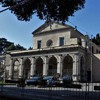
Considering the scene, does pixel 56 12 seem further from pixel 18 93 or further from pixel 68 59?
pixel 68 59

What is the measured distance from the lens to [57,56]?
175ft

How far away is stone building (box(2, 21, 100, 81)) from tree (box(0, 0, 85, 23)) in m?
31.0

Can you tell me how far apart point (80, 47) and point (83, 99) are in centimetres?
3755

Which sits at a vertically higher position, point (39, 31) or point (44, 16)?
point (39, 31)

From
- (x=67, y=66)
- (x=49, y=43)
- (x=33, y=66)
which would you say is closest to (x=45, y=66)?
(x=33, y=66)

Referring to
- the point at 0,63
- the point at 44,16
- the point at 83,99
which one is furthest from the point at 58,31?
the point at 83,99

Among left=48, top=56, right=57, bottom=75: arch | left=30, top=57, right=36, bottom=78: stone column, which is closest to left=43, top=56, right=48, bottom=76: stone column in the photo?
left=48, top=56, right=57, bottom=75: arch

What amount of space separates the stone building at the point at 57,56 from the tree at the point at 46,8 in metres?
31.0

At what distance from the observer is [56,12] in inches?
752

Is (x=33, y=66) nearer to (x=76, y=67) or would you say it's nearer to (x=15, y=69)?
(x=15, y=69)

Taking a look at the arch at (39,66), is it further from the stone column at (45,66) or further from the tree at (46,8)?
the tree at (46,8)

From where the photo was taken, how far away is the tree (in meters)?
18.0

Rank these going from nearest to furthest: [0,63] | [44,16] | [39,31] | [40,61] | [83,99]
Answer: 1. [83,99]
2. [44,16]
3. [40,61]
4. [39,31]
5. [0,63]

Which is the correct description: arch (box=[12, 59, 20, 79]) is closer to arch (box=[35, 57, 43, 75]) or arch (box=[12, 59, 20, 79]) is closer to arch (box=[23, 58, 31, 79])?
arch (box=[23, 58, 31, 79])
